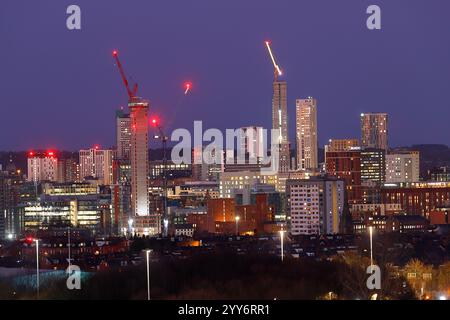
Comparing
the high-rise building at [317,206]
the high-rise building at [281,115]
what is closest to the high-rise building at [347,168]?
the high-rise building at [317,206]

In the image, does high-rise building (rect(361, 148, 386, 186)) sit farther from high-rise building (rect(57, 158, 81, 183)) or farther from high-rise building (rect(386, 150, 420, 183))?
high-rise building (rect(57, 158, 81, 183))

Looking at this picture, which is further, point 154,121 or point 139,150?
point 154,121

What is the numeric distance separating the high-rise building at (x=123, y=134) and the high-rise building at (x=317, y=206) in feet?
61.6

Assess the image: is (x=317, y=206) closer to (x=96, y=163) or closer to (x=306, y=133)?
(x=306, y=133)

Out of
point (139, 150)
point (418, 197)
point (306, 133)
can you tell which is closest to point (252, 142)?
point (306, 133)

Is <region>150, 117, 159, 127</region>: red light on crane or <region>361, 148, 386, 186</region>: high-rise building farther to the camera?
<region>361, 148, 386, 186</region>: high-rise building

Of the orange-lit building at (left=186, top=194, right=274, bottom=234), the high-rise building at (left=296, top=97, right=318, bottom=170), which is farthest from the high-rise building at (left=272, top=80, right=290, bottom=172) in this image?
the orange-lit building at (left=186, top=194, right=274, bottom=234)

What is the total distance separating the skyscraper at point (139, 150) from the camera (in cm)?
5041

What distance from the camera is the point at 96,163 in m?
64.6

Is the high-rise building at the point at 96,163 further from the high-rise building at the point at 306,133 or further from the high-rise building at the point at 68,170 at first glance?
the high-rise building at the point at 306,133

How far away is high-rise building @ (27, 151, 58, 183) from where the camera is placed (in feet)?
197

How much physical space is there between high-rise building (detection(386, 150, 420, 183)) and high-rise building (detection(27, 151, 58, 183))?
Result: 1469cm

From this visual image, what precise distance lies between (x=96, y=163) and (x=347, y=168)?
17522mm
